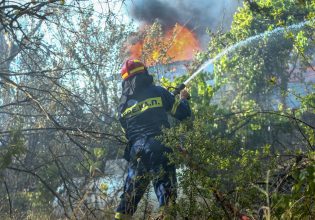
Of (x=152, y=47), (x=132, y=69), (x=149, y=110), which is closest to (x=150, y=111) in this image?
(x=149, y=110)

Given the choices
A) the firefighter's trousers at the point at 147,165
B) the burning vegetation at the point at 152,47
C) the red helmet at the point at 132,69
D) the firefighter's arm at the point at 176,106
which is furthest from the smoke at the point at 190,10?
the firefighter's trousers at the point at 147,165

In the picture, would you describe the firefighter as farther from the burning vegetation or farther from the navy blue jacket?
the burning vegetation

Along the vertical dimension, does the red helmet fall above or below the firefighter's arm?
above

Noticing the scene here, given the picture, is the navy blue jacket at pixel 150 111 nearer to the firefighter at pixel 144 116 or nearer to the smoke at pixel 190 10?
the firefighter at pixel 144 116

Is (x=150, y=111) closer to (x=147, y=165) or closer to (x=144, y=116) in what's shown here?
(x=144, y=116)

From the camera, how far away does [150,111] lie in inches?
191

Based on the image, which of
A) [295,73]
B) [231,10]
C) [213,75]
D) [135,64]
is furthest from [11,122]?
[231,10]

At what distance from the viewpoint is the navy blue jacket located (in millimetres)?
4770

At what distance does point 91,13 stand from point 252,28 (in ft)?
28.1

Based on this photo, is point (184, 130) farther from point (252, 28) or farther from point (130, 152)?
point (252, 28)

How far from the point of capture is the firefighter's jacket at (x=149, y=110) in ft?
15.7

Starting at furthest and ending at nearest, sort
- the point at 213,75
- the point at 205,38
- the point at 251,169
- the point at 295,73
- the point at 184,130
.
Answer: the point at 205,38 < the point at 295,73 < the point at 213,75 < the point at 184,130 < the point at 251,169

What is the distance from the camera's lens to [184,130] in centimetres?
321

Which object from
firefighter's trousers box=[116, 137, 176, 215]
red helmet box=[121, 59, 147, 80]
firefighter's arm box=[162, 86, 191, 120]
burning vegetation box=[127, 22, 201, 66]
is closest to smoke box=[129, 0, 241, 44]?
burning vegetation box=[127, 22, 201, 66]
